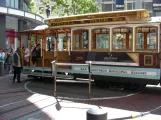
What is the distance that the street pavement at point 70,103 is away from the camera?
8.30m

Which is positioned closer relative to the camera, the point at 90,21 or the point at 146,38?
the point at 146,38

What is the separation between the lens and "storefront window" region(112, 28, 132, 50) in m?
12.3

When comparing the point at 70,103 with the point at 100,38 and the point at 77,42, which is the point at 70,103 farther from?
the point at 77,42

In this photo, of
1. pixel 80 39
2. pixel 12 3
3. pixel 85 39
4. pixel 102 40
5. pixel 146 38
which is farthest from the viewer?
pixel 12 3

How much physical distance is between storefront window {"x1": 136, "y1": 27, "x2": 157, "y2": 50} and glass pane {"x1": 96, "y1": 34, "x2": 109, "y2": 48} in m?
1.44

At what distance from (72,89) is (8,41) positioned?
64.9 ft

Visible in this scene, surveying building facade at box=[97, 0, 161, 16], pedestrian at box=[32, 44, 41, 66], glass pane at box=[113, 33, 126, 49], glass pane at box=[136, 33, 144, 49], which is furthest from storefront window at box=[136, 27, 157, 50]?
building facade at box=[97, 0, 161, 16]

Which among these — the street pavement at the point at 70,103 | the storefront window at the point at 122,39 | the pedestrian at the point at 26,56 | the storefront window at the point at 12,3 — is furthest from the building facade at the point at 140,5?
the street pavement at the point at 70,103

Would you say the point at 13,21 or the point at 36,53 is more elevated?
the point at 13,21


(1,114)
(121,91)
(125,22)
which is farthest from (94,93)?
(1,114)

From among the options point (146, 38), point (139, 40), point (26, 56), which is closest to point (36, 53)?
point (26, 56)

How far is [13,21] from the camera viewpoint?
3019cm

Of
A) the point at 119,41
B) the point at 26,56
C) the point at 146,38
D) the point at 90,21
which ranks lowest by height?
the point at 26,56

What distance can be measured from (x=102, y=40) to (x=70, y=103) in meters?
4.14
